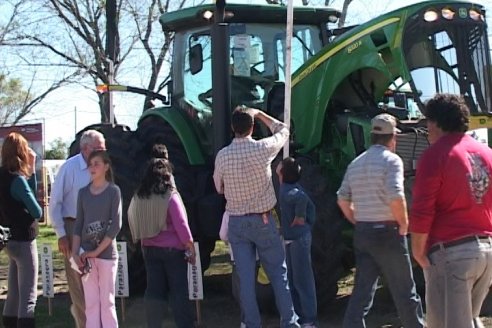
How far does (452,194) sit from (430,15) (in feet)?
10.8

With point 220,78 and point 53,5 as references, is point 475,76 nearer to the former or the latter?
point 220,78

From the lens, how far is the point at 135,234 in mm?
6336

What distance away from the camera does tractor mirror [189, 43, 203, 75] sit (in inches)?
350

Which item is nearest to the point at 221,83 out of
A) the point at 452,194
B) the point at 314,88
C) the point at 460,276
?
the point at 314,88

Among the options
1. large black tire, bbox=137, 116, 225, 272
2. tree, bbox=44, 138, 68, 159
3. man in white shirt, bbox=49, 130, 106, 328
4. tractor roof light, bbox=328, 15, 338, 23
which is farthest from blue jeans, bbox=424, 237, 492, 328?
tree, bbox=44, 138, 68, 159

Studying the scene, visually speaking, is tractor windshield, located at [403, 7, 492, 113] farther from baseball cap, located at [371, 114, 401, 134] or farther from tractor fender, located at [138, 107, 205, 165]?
tractor fender, located at [138, 107, 205, 165]

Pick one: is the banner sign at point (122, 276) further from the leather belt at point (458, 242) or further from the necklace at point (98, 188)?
the leather belt at point (458, 242)

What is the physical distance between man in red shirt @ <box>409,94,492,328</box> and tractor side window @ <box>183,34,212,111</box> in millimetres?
4582

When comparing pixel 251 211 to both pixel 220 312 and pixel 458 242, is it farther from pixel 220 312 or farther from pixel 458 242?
pixel 220 312

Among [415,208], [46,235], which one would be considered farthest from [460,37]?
[46,235]

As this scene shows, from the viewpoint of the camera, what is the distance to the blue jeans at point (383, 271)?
5555 mm

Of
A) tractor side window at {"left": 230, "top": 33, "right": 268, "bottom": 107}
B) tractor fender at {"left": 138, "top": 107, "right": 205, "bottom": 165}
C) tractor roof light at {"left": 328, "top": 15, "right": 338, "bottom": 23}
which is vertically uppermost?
tractor roof light at {"left": 328, "top": 15, "right": 338, "bottom": 23}

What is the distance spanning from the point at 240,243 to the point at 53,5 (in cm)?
2088

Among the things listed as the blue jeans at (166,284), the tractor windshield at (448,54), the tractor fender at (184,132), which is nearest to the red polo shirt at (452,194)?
the blue jeans at (166,284)
